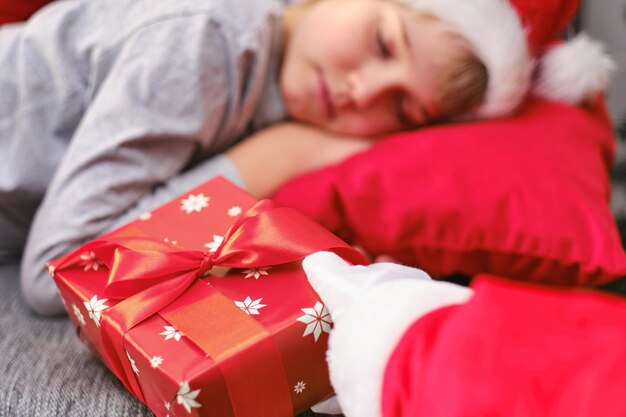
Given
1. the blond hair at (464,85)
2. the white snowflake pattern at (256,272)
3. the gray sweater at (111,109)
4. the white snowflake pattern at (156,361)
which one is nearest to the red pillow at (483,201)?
the blond hair at (464,85)

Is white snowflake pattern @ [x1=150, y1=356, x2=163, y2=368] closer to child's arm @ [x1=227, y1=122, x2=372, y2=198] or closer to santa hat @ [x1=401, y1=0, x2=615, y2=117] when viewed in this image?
child's arm @ [x1=227, y1=122, x2=372, y2=198]

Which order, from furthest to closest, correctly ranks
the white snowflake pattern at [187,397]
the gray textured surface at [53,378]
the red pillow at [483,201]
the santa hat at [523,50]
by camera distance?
the santa hat at [523,50] → the red pillow at [483,201] → the gray textured surface at [53,378] → the white snowflake pattern at [187,397]

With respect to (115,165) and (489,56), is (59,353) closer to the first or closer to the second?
(115,165)

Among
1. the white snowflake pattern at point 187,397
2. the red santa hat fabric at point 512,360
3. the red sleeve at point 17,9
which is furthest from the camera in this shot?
the red sleeve at point 17,9

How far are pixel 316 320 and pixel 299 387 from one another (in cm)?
6

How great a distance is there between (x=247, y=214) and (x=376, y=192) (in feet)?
0.92

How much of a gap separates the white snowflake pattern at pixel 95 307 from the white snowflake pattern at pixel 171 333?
0.08m

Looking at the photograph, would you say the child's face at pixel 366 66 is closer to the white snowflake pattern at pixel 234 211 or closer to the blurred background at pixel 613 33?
the white snowflake pattern at pixel 234 211

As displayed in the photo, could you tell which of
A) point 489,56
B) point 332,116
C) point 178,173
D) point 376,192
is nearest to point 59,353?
point 178,173

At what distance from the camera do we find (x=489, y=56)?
853 millimetres

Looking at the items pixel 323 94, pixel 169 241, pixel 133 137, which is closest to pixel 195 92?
pixel 133 137

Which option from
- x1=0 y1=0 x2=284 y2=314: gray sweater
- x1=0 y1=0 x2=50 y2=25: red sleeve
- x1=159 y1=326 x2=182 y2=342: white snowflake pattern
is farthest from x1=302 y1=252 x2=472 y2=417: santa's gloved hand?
x1=0 y1=0 x2=50 y2=25: red sleeve

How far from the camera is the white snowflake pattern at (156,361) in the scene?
0.43m

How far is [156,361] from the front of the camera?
17.2 inches
